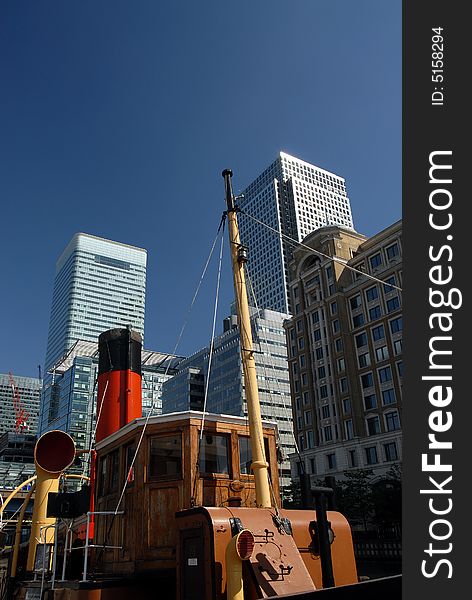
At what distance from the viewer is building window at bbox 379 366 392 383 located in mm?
58250

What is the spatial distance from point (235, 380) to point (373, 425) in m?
51.0

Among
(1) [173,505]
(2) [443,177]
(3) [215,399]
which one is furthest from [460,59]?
(3) [215,399]

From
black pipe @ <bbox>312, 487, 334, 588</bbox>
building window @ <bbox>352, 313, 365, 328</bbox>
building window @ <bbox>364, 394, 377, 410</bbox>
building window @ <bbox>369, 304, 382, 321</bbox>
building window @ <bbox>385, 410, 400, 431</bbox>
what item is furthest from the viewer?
building window @ <bbox>352, 313, 365, 328</bbox>

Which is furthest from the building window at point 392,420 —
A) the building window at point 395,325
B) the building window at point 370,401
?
the building window at point 395,325

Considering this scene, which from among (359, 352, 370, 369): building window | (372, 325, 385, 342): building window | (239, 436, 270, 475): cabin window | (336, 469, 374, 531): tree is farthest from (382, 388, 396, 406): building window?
(239, 436, 270, 475): cabin window

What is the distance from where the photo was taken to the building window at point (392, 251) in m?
61.3

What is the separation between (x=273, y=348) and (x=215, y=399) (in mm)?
17831

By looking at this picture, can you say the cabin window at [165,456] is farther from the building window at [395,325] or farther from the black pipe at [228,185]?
the building window at [395,325]

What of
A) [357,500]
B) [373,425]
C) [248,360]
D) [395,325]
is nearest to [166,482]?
[248,360]

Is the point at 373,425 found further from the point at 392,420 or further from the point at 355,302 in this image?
the point at 355,302

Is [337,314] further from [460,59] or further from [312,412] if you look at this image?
[460,59]

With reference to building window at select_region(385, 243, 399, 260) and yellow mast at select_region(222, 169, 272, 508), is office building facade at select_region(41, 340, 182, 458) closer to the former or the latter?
building window at select_region(385, 243, 399, 260)

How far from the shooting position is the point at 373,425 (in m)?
59.0

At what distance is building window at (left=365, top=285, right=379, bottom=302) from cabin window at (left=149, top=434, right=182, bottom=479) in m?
55.3
